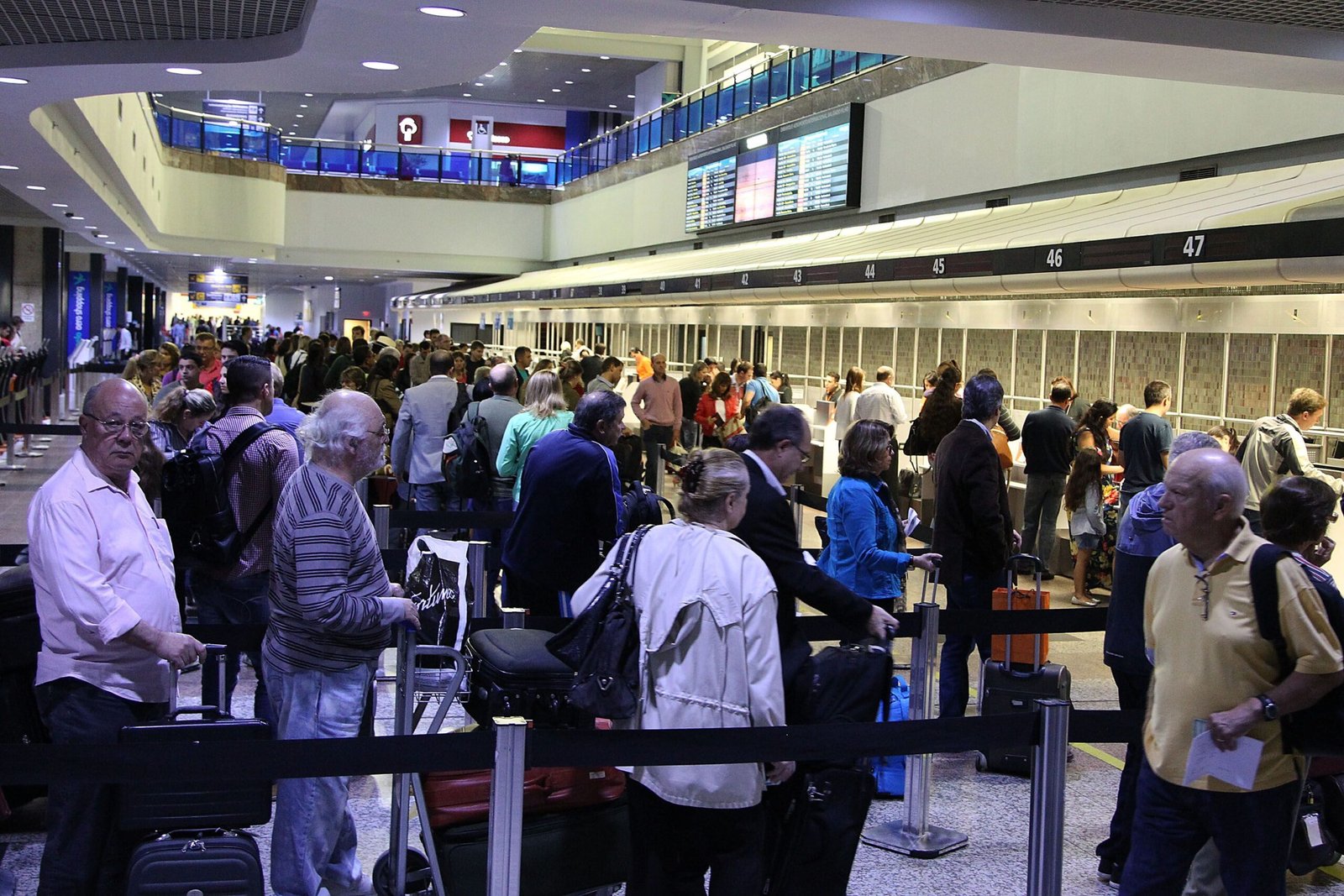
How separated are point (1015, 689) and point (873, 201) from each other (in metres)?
13.9

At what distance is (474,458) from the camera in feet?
27.0

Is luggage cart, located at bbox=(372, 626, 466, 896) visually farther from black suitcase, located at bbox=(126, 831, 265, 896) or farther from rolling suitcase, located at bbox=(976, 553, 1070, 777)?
rolling suitcase, located at bbox=(976, 553, 1070, 777)

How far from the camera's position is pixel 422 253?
3900 centimetres

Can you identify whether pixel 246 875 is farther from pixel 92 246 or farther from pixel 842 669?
pixel 92 246

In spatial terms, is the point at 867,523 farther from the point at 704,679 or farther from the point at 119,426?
the point at 119,426

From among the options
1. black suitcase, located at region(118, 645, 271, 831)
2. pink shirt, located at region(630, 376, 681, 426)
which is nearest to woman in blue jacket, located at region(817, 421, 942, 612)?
black suitcase, located at region(118, 645, 271, 831)

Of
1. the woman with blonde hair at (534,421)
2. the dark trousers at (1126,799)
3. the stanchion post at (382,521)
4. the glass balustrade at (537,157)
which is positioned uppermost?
the glass balustrade at (537,157)

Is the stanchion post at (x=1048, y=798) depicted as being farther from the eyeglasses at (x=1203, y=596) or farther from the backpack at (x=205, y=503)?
the backpack at (x=205, y=503)

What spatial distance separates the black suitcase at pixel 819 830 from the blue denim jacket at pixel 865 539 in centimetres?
192

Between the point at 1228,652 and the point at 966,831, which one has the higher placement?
the point at 1228,652

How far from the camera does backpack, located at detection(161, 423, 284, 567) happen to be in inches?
189

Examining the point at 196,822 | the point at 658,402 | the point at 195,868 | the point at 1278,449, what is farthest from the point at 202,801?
the point at 658,402

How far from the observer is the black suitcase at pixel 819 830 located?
3.47 meters

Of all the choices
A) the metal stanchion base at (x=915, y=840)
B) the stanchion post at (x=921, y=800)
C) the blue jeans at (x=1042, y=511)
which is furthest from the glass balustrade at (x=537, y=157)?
the metal stanchion base at (x=915, y=840)
